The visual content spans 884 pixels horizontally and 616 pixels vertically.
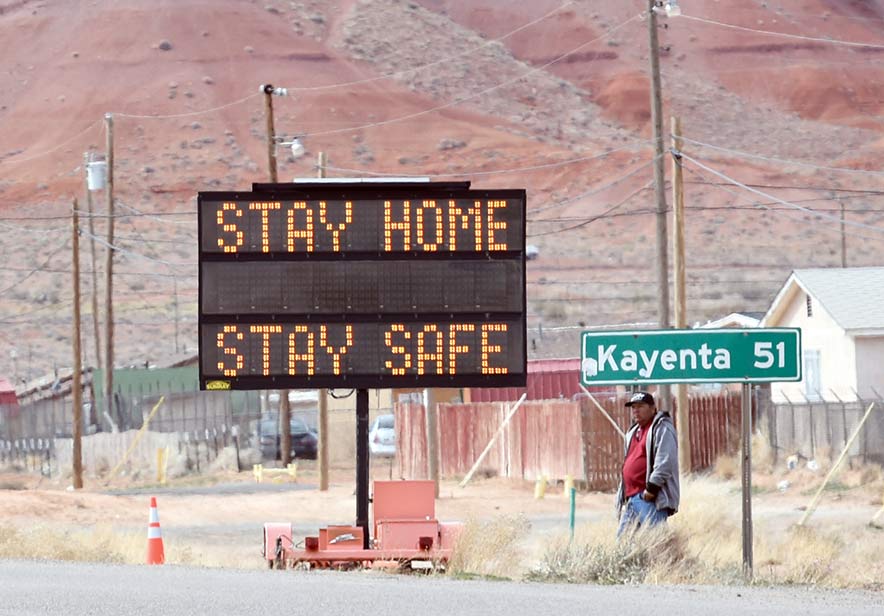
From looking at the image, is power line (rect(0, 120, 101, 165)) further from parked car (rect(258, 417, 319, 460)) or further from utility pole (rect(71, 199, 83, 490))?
utility pole (rect(71, 199, 83, 490))

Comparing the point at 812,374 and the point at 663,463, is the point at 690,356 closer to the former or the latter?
the point at 663,463

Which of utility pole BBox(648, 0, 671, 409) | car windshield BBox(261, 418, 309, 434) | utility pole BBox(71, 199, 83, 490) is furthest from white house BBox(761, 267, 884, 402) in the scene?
utility pole BBox(71, 199, 83, 490)

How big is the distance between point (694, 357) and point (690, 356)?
4 centimetres

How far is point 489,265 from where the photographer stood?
1645cm

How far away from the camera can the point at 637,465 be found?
14.5m

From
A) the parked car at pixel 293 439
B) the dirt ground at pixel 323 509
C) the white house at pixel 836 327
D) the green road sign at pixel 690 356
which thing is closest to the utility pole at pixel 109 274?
the parked car at pixel 293 439

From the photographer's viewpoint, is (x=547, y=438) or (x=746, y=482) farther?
(x=547, y=438)

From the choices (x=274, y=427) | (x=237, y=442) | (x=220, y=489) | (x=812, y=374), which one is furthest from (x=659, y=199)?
(x=274, y=427)

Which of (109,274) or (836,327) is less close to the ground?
(109,274)

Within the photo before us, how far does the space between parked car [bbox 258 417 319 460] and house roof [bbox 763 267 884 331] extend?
12896mm

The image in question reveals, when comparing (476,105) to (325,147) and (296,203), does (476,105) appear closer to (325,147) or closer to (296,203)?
(325,147)

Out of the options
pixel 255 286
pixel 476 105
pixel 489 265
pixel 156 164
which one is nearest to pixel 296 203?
pixel 255 286

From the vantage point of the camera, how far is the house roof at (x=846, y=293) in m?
36.4

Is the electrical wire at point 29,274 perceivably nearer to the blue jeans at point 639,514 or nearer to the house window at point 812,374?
the house window at point 812,374
